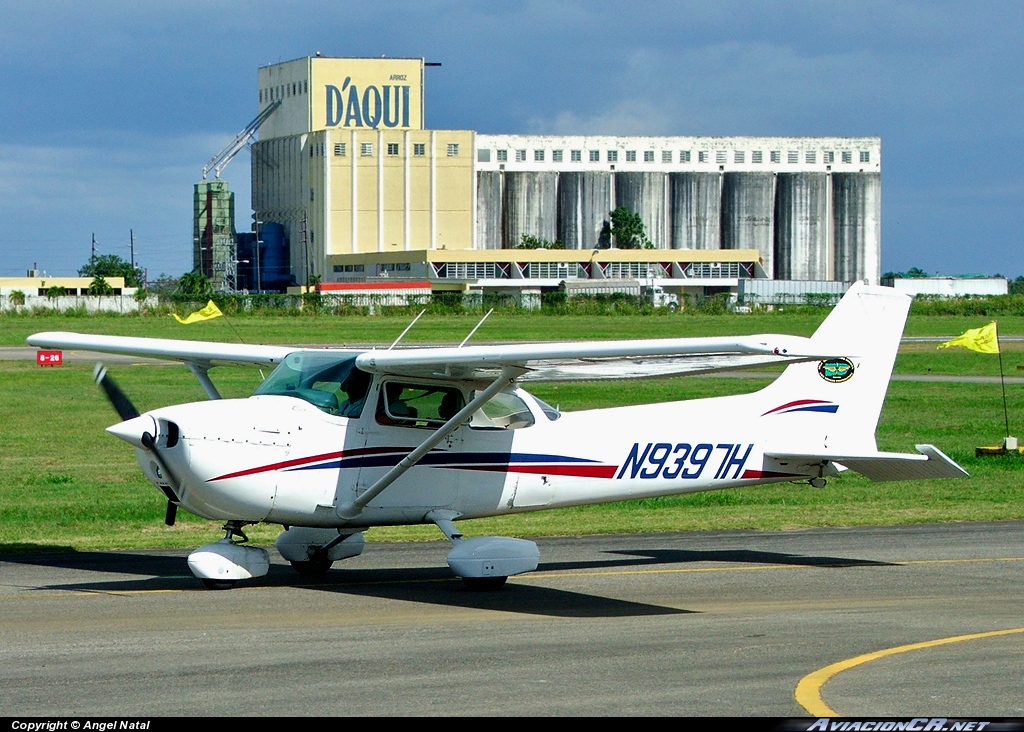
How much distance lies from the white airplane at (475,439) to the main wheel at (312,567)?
17mm

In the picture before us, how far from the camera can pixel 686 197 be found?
12862 centimetres

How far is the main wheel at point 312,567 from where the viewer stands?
13.2 metres

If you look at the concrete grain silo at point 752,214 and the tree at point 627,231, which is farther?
the concrete grain silo at point 752,214

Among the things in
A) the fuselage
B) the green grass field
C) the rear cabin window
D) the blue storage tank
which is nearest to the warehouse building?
the blue storage tank

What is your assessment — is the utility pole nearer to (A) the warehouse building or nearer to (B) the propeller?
(A) the warehouse building

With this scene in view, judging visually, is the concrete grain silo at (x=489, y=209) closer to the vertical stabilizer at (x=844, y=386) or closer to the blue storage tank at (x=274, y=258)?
the blue storage tank at (x=274, y=258)

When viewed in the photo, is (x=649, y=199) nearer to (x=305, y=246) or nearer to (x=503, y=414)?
(x=305, y=246)

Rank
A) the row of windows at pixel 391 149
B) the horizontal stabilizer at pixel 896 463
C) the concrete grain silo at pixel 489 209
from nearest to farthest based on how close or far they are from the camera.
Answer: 1. the horizontal stabilizer at pixel 896 463
2. the row of windows at pixel 391 149
3. the concrete grain silo at pixel 489 209

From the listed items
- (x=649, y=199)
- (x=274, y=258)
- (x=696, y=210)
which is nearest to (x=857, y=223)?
(x=696, y=210)

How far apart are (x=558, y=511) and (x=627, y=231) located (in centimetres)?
10700

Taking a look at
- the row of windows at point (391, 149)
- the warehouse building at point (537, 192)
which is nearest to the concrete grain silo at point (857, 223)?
the warehouse building at point (537, 192)

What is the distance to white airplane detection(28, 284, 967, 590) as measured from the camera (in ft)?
37.9

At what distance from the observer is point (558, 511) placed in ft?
62.5

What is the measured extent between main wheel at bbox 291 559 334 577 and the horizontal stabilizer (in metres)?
4.29
